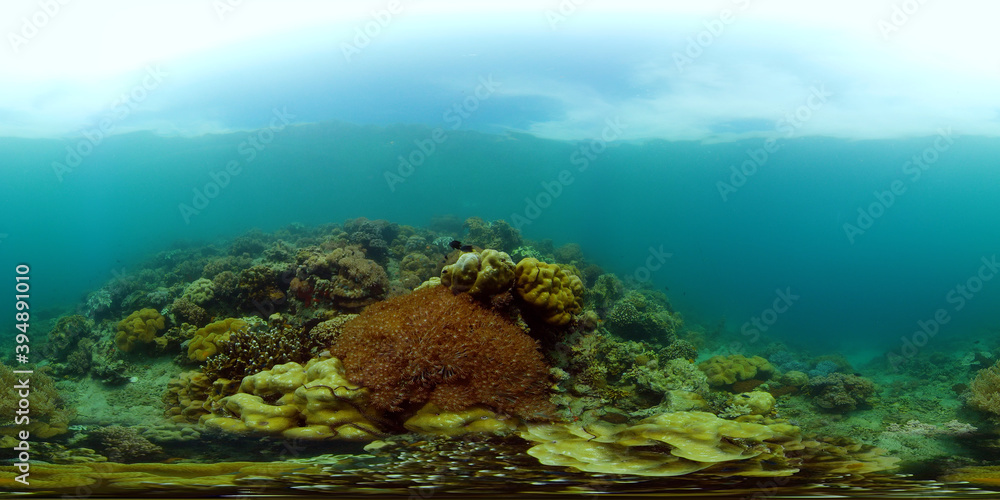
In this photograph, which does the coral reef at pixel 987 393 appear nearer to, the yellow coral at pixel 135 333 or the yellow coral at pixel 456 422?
the yellow coral at pixel 456 422

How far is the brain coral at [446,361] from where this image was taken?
3.63 metres

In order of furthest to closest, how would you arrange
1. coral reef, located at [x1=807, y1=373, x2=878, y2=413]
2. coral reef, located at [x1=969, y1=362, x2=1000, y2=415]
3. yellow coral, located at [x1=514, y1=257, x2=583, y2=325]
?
coral reef, located at [x1=807, y1=373, x2=878, y2=413] < yellow coral, located at [x1=514, y1=257, x2=583, y2=325] < coral reef, located at [x1=969, y1=362, x2=1000, y2=415]

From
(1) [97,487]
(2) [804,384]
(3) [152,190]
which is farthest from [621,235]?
(3) [152,190]

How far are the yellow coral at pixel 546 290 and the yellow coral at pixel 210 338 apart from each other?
159 inches

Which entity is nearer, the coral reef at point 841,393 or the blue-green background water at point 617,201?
the coral reef at point 841,393

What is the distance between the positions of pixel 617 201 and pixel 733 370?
103177 mm

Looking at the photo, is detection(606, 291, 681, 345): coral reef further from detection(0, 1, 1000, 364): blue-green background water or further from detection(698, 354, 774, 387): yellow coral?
detection(0, 1, 1000, 364): blue-green background water

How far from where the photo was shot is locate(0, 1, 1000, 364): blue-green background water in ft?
90.7

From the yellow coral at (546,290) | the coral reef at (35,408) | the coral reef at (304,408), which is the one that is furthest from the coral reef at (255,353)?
the yellow coral at (546,290)

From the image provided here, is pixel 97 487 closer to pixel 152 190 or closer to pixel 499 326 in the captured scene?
pixel 499 326
